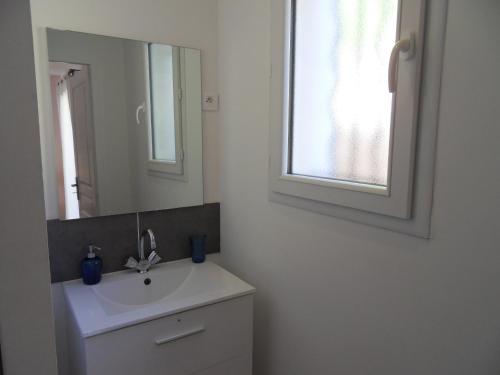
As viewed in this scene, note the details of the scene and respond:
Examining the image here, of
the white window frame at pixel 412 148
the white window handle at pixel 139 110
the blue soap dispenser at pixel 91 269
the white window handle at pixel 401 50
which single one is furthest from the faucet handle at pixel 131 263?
the white window handle at pixel 401 50

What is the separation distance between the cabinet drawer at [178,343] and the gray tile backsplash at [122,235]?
478 millimetres

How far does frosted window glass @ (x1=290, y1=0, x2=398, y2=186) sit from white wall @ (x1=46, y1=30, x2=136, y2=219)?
78 centimetres

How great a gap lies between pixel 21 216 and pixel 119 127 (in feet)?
3.77

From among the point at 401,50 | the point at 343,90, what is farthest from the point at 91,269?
the point at 401,50

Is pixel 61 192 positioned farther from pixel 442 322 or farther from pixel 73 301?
pixel 442 322

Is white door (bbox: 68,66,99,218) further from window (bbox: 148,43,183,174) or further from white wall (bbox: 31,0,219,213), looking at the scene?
window (bbox: 148,43,183,174)

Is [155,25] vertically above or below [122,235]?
above

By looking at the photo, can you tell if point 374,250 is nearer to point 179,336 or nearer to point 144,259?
point 179,336

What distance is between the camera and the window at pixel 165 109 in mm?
1661

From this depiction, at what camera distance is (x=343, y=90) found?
119 cm

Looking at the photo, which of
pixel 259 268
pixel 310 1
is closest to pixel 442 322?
pixel 259 268

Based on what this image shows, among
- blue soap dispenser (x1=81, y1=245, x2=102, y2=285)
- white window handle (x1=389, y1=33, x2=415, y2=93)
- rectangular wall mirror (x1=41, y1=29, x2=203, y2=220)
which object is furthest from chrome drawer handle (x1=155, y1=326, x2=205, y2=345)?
white window handle (x1=389, y1=33, x2=415, y2=93)

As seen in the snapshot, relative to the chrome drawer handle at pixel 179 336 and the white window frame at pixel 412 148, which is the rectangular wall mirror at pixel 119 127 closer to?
the chrome drawer handle at pixel 179 336

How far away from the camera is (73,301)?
4.42ft
